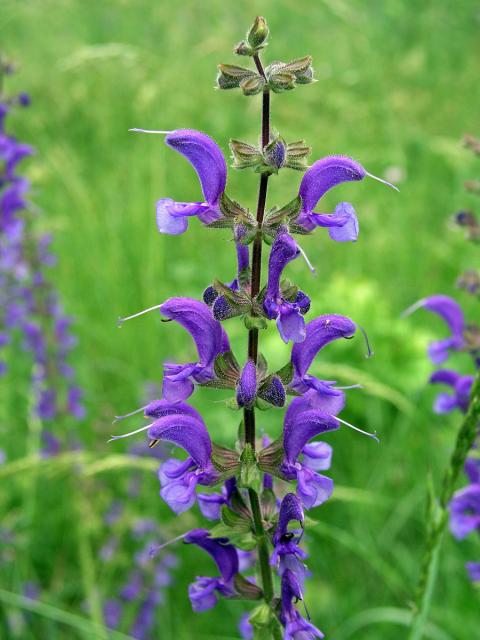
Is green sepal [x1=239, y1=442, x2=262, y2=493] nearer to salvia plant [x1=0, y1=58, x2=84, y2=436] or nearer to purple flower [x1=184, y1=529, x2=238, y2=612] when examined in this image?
purple flower [x1=184, y1=529, x2=238, y2=612]

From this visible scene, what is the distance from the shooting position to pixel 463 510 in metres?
2.32

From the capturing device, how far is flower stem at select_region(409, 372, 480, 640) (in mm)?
1451

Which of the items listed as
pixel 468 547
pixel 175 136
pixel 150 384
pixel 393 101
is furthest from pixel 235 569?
pixel 393 101

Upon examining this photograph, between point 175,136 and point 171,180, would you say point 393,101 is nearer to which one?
point 171,180

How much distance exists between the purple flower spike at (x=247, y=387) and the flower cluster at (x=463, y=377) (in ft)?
3.24

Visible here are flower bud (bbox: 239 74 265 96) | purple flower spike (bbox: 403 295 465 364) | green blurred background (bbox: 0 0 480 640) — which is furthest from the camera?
green blurred background (bbox: 0 0 480 640)

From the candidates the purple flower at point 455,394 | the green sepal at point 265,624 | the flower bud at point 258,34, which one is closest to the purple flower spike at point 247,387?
the green sepal at point 265,624

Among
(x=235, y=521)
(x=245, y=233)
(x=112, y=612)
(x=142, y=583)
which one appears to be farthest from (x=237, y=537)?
(x=112, y=612)

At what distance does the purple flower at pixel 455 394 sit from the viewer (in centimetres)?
223

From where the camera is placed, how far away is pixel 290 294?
1.34 m

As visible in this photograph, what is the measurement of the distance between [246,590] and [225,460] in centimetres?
31

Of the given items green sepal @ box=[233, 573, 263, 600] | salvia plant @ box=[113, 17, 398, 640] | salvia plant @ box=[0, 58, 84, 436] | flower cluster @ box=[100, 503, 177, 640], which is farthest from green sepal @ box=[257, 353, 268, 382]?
salvia plant @ box=[0, 58, 84, 436]

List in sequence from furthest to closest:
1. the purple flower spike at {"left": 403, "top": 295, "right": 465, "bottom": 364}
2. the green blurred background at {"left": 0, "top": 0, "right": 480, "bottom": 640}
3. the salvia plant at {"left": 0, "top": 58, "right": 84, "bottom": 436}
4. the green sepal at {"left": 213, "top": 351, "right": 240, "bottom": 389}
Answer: the salvia plant at {"left": 0, "top": 58, "right": 84, "bottom": 436} → the green blurred background at {"left": 0, "top": 0, "right": 480, "bottom": 640} → the purple flower spike at {"left": 403, "top": 295, "right": 465, "bottom": 364} → the green sepal at {"left": 213, "top": 351, "right": 240, "bottom": 389}

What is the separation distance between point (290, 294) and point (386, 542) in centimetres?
197
